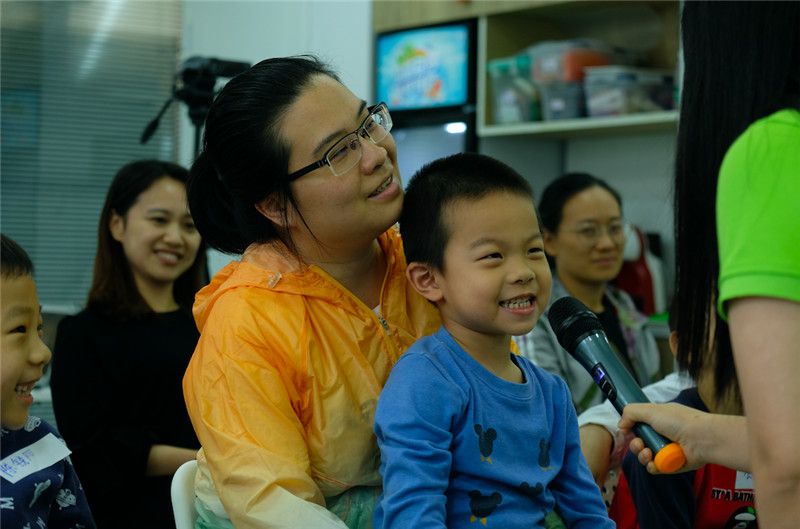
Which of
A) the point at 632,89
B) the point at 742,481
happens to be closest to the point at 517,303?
the point at 742,481

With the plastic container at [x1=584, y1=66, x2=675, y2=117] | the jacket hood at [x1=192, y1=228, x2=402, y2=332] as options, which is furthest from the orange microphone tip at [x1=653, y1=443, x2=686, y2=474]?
the plastic container at [x1=584, y1=66, x2=675, y2=117]

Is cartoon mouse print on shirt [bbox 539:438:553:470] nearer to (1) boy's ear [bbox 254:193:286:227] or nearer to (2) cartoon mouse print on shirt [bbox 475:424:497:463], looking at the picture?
(2) cartoon mouse print on shirt [bbox 475:424:497:463]

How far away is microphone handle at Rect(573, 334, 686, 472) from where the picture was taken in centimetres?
94

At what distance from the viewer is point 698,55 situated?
90 cm

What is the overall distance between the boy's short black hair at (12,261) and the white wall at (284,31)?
249cm

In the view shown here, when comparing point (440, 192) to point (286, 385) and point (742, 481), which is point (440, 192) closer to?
point (286, 385)

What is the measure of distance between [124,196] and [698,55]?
177 cm

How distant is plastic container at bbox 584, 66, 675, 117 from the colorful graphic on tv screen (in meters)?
0.57

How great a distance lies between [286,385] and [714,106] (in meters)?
0.63

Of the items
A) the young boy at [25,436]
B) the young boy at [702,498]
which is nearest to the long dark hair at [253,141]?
the young boy at [25,436]

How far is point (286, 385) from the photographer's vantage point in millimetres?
1141

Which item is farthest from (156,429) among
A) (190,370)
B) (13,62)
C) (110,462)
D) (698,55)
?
(13,62)

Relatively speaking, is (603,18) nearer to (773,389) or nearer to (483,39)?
(483,39)

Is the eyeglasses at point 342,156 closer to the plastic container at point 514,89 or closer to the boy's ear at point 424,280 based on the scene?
the boy's ear at point 424,280
